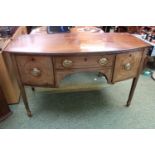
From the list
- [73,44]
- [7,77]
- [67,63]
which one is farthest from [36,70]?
[7,77]

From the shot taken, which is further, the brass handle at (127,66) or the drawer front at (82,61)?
the brass handle at (127,66)

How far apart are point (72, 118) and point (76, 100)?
270mm

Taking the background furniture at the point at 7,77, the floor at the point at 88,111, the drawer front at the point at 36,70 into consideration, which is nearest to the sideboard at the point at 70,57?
the drawer front at the point at 36,70

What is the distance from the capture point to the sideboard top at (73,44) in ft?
3.53

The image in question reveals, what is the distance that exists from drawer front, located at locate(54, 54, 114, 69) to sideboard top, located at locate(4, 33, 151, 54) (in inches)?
2.2

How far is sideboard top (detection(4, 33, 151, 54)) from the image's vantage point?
108cm

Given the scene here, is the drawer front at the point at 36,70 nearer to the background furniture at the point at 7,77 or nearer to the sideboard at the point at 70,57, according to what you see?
the sideboard at the point at 70,57

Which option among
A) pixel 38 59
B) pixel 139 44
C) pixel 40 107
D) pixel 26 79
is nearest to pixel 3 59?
pixel 26 79

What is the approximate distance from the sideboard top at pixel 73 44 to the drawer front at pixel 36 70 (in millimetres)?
65

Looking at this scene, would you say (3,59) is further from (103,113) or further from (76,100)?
(103,113)

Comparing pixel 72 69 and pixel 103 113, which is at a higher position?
pixel 72 69

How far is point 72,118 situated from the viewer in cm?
148

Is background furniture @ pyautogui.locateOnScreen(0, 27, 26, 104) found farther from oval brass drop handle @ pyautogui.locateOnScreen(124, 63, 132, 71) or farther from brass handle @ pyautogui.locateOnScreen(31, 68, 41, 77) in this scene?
oval brass drop handle @ pyautogui.locateOnScreen(124, 63, 132, 71)
